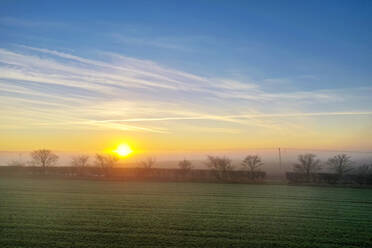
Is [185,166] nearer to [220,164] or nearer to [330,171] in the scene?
[220,164]

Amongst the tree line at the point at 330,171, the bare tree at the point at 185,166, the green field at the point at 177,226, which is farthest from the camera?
the bare tree at the point at 185,166

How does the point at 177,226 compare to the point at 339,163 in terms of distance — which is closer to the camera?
the point at 177,226

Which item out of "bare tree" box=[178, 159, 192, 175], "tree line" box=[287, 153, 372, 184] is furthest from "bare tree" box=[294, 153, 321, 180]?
"bare tree" box=[178, 159, 192, 175]

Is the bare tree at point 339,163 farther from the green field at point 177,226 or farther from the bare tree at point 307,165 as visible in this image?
the green field at point 177,226

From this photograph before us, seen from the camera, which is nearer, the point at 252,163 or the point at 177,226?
the point at 177,226

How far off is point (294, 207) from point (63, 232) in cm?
1499

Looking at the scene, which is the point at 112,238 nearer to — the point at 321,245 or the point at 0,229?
the point at 0,229

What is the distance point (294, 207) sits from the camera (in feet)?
67.3

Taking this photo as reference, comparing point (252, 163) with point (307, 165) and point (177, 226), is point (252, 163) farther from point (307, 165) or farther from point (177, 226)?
point (177, 226)

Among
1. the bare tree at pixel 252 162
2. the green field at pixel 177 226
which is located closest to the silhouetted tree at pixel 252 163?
the bare tree at pixel 252 162

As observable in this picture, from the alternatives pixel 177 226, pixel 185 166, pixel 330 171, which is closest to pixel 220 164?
pixel 185 166

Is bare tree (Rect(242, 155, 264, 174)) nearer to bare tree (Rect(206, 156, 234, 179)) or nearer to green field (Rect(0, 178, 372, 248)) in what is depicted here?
bare tree (Rect(206, 156, 234, 179))

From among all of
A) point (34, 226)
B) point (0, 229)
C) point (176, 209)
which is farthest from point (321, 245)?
point (0, 229)

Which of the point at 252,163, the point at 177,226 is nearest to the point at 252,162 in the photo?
the point at 252,163
